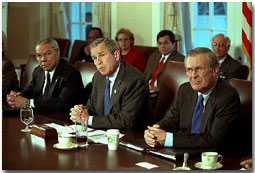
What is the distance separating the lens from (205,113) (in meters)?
2.83

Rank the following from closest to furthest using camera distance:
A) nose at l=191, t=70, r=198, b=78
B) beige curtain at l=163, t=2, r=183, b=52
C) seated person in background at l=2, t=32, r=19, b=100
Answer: nose at l=191, t=70, r=198, b=78
seated person in background at l=2, t=32, r=19, b=100
beige curtain at l=163, t=2, r=183, b=52

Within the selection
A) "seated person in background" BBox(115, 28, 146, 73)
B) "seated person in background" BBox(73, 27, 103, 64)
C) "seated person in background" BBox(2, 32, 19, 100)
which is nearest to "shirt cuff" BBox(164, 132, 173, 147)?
"seated person in background" BBox(2, 32, 19, 100)

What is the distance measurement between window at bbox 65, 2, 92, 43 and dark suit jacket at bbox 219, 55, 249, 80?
306cm

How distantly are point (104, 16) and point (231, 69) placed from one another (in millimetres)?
2618

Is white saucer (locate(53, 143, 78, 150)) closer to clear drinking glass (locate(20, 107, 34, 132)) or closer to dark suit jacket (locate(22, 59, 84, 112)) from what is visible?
clear drinking glass (locate(20, 107, 34, 132))

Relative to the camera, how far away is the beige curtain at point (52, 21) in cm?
779

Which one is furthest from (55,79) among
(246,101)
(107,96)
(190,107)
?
(246,101)

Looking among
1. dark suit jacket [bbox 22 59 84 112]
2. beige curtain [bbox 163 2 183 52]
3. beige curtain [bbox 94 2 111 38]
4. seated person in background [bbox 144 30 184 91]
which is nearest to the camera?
dark suit jacket [bbox 22 59 84 112]

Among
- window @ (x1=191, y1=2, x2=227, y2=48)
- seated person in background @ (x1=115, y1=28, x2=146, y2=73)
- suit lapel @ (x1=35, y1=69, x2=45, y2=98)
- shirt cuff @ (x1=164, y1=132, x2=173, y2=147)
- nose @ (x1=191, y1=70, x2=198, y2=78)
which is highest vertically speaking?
window @ (x1=191, y1=2, x2=227, y2=48)

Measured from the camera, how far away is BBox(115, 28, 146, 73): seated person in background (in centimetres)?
607

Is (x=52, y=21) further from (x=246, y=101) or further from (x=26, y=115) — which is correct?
(x=246, y=101)

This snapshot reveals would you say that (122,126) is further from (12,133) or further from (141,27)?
(141,27)

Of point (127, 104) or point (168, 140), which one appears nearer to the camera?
point (168, 140)

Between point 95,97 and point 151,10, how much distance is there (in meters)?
3.07
